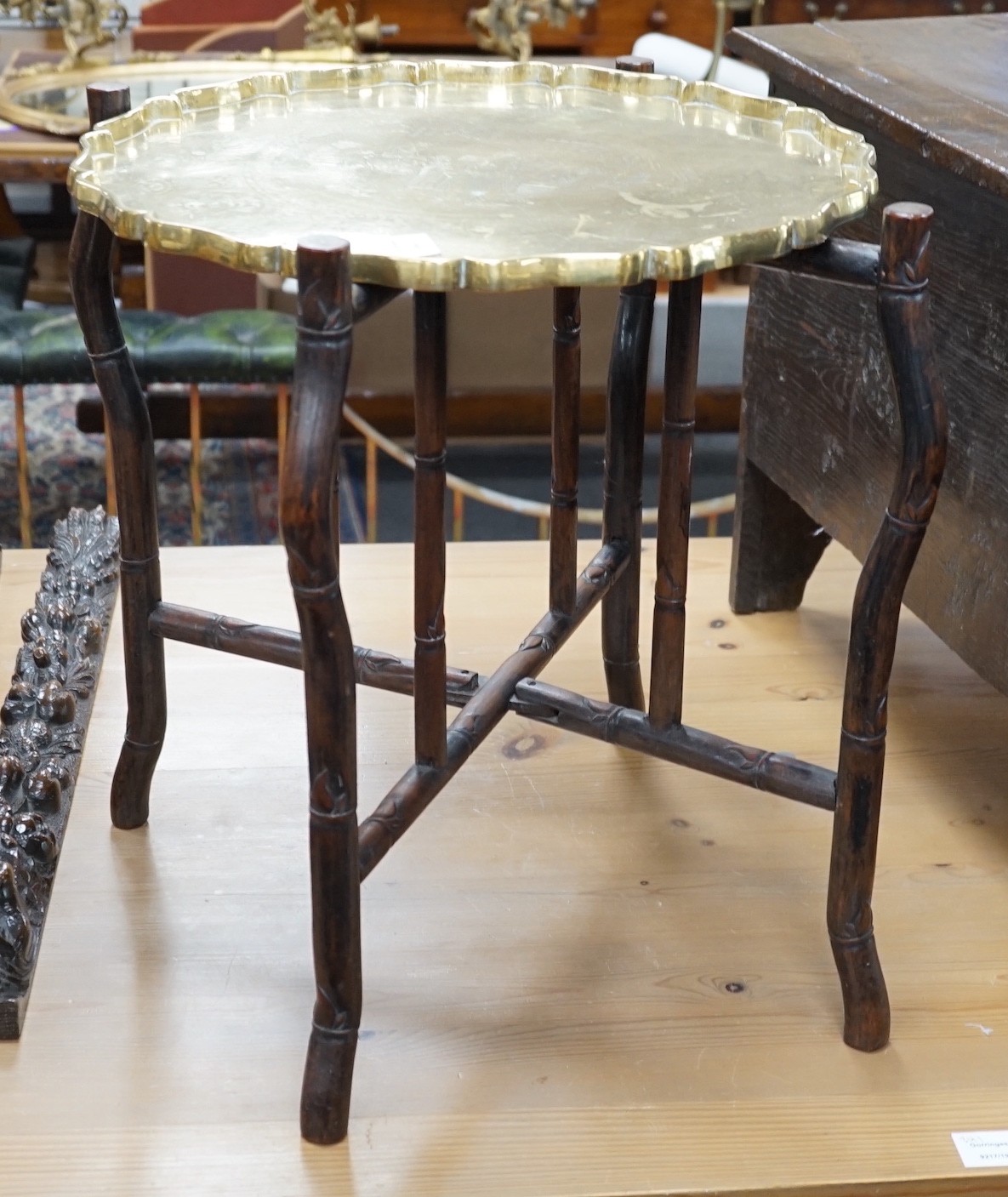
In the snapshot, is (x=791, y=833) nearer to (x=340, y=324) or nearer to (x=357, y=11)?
(x=340, y=324)

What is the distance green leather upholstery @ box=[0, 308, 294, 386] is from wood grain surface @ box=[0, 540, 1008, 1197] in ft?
3.29

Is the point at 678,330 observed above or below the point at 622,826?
above

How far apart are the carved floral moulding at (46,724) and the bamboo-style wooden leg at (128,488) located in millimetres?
76

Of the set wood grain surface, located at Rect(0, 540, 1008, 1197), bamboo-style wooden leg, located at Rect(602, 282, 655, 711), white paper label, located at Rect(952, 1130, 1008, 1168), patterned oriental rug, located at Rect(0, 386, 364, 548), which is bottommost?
→ patterned oriental rug, located at Rect(0, 386, 364, 548)

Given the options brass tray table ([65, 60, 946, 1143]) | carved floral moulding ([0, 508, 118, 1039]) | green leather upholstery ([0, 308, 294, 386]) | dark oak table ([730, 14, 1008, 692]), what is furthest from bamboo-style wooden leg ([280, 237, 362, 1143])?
green leather upholstery ([0, 308, 294, 386])

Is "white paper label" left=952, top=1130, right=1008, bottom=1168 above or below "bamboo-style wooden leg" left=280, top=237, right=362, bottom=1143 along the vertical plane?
below

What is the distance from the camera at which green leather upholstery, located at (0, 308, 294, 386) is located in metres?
2.56

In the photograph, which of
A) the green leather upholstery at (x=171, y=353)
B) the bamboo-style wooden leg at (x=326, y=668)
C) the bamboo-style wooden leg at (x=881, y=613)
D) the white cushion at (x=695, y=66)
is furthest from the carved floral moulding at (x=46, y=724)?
the white cushion at (x=695, y=66)

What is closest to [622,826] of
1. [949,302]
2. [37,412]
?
[949,302]

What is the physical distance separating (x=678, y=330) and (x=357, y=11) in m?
3.22

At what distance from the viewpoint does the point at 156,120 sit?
1192 millimetres

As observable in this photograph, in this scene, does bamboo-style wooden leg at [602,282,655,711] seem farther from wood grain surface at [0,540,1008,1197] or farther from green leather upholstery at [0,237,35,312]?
green leather upholstery at [0,237,35,312]

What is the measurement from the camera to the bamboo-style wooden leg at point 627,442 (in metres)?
1.38

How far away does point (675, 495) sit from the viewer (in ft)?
3.97
